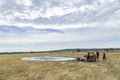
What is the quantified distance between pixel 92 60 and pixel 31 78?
20.5 meters

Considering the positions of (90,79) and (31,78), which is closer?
(90,79)

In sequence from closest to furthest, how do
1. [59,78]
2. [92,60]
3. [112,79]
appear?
1. [112,79]
2. [59,78]
3. [92,60]

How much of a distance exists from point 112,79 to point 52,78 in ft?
15.0

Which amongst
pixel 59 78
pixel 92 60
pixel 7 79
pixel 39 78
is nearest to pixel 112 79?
pixel 59 78

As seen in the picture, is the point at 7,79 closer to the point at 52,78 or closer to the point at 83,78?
the point at 52,78

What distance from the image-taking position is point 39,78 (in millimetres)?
17484

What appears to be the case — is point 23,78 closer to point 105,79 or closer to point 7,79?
point 7,79

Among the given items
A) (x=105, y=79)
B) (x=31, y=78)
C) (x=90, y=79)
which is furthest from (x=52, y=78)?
(x=105, y=79)

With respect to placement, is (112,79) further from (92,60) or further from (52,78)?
(92,60)

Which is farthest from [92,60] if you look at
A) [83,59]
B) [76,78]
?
[76,78]

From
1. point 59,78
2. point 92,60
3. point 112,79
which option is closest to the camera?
point 112,79

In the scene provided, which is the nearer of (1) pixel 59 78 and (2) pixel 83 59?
(1) pixel 59 78

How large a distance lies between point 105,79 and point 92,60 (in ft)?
66.9

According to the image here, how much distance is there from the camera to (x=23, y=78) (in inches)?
692
